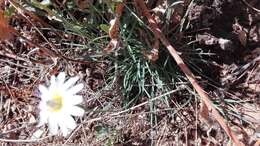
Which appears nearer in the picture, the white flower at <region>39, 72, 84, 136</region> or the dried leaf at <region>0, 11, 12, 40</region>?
the white flower at <region>39, 72, 84, 136</region>

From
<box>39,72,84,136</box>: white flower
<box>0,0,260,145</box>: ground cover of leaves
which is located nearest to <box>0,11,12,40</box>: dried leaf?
<box>0,0,260,145</box>: ground cover of leaves

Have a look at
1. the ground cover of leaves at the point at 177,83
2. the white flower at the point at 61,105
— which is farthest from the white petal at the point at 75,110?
the ground cover of leaves at the point at 177,83

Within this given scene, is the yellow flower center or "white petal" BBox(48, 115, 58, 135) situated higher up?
the yellow flower center

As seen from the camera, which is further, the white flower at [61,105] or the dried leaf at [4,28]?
the dried leaf at [4,28]

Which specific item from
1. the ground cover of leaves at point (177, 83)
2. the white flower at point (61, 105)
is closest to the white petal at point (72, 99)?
the white flower at point (61, 105)

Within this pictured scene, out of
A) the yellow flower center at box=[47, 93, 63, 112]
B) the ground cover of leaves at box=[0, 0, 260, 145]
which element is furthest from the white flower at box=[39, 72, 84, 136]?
the ground cover of leaves at box=[0, 0, 260, 145]

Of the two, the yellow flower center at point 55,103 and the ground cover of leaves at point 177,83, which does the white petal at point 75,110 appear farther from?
the ground cover of leaves at point 177,83

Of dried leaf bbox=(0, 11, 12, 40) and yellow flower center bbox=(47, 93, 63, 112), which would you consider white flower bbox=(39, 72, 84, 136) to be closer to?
yellow flower center bbox=(47, 93, 63, 112)

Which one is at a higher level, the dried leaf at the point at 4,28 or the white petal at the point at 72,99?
the dried leaf at the point at 4,28

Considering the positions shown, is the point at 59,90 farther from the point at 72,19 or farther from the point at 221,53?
the point at 221,53
